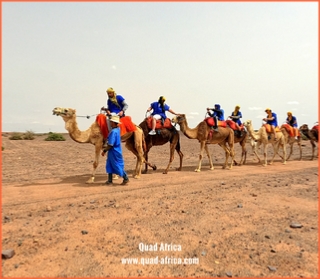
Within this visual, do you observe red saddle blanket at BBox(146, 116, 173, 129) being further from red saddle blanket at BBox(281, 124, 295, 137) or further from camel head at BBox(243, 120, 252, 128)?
red saddle blanket at BBox(281, 124, 295, 137)

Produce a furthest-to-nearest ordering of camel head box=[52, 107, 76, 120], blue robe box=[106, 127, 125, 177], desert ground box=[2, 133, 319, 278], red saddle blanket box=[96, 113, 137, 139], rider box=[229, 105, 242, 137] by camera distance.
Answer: rider box=[229, 105, 242, 137] < red saddle blanket box=[96, 113, 137, 139] < camel head box=[52, 107, 76, 120] < blue robe box=[106, 127, 125, 177] < desert ground box=[2, 133, 319, 278]

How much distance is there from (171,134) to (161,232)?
21.6ft

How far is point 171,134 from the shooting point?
419 inches

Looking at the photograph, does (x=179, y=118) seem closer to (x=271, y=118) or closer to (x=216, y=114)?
(x=216, y=114)

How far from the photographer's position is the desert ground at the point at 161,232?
3.40m

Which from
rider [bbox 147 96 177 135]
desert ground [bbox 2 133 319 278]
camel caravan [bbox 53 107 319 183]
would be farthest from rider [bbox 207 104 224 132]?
desert ground [bbox 2 133 319 278]

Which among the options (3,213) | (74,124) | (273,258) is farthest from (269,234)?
(74,124)

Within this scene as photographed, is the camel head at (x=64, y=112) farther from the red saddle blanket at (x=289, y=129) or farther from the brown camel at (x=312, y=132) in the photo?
the brown camel at (x=312, y=132)

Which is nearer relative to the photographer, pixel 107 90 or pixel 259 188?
pixel 259 188

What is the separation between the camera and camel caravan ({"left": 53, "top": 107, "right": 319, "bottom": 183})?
26.0 feet

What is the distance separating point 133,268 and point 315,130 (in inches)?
671

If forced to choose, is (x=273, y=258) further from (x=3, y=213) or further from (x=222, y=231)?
(x=3, y=213)

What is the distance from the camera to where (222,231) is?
14.3 feet

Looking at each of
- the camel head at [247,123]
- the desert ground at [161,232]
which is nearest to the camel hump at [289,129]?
the camel head at [247,123]
